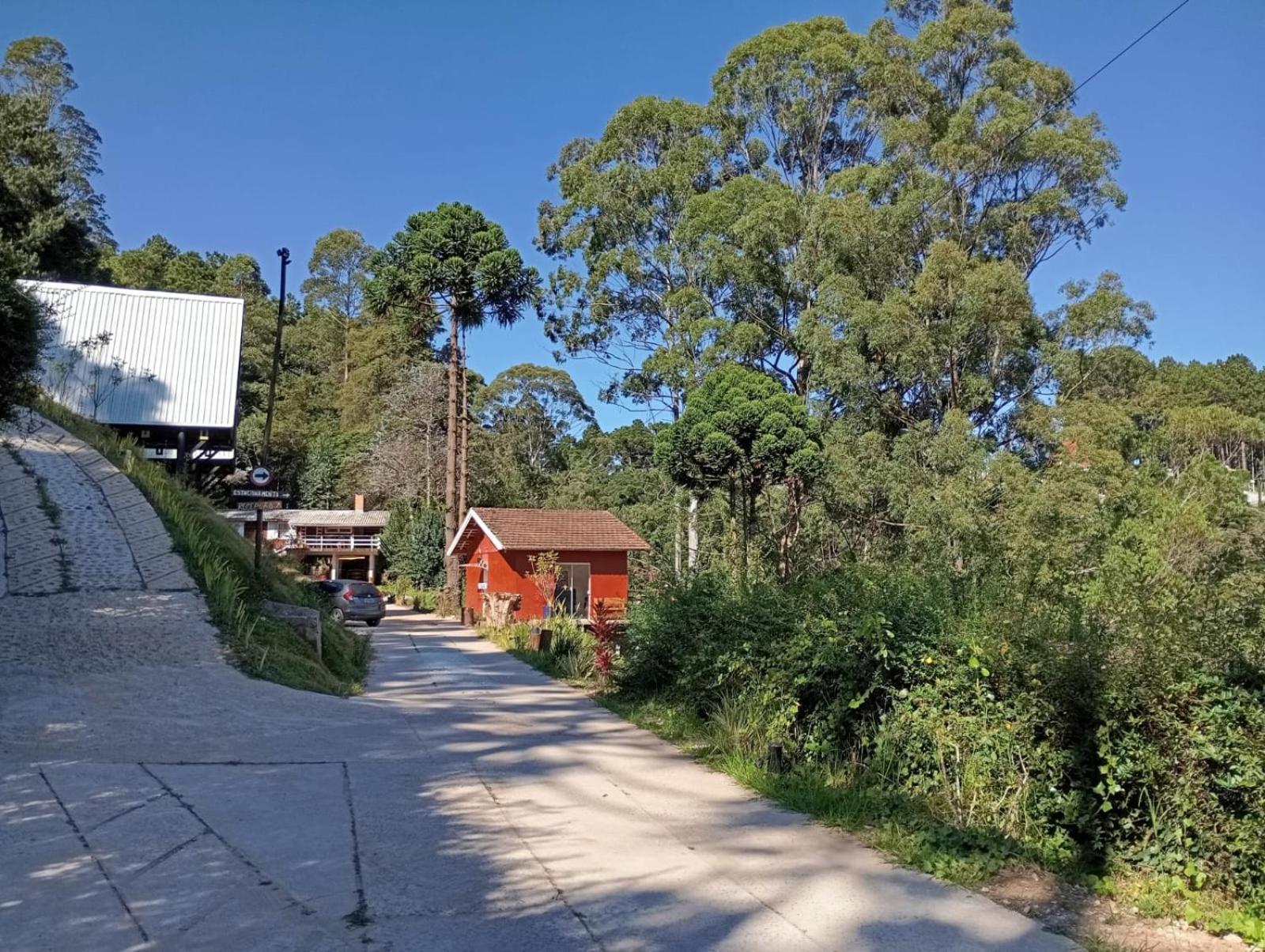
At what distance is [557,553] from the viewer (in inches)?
1325

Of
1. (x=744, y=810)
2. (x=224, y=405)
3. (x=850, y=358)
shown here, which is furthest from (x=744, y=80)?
(x=744, y=810)

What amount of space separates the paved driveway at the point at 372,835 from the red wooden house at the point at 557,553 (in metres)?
22.6

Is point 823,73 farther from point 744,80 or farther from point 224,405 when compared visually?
point 224,405

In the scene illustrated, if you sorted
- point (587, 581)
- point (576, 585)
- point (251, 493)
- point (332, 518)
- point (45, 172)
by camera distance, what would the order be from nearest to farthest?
point (251, 493) < point (45, 172) < point (587, 581) < point (576, 585) < point (332, 518)

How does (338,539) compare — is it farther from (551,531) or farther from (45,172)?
(45,172)

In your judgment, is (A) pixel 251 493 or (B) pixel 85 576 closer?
(B) pixel 85 576

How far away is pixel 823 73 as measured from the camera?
34.9 m

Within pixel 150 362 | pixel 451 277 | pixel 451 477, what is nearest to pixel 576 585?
pixel 451 477

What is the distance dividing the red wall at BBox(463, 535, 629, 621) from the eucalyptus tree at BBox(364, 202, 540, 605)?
142 inches

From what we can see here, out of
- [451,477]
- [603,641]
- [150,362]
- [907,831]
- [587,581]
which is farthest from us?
[451,477]

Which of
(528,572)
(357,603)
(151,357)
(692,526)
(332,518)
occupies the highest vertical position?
(151,357)

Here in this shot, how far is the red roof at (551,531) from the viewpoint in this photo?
3409cm

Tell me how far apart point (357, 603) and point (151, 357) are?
34.1 feet

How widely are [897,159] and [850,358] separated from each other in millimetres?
7512
